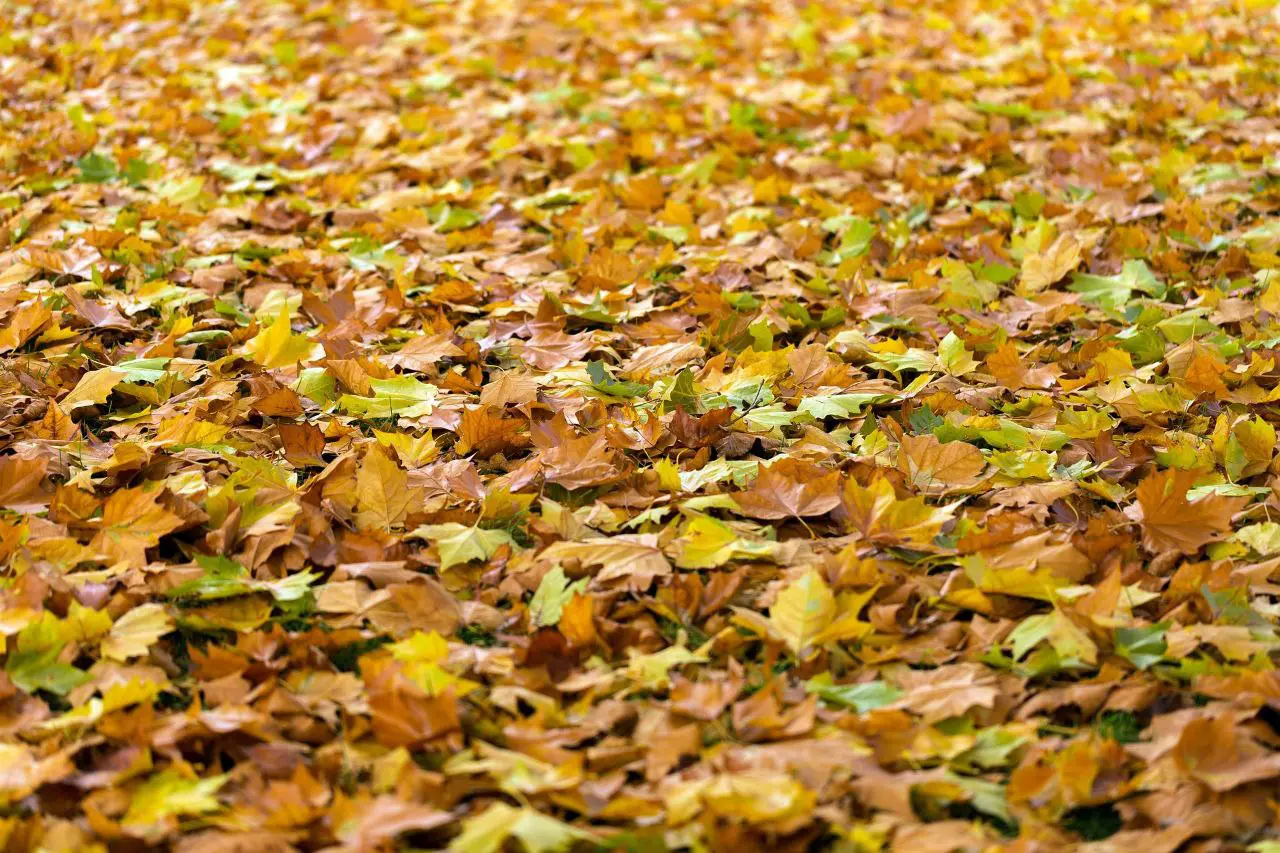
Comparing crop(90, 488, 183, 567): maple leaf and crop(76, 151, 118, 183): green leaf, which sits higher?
crop(76, 151, 118, 183): green leaf

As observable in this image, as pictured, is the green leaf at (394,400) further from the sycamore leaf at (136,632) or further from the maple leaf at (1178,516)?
the maple leaf at (1178,516)

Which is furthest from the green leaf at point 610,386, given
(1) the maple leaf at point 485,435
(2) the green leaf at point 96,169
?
(2) the green leaf at point 96,169

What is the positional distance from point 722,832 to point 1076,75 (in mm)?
4046

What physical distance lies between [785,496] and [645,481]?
0.25 metres

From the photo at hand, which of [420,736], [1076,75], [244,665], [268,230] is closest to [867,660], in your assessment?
[420,736]

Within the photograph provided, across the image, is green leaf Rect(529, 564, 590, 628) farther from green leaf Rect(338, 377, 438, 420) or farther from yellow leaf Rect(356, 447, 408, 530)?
green leaf Rect(338, 377, 438, 420)

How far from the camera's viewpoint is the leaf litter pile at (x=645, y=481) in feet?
5.05

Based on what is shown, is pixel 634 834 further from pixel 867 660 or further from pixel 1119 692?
pixel 1119 692

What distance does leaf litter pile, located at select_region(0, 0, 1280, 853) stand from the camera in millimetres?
1539

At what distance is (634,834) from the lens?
4.74 ft

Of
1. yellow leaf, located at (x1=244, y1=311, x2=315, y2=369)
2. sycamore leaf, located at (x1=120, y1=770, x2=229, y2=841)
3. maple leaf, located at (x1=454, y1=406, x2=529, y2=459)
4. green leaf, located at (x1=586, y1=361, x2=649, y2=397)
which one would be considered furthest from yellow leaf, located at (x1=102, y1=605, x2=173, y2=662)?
green leaf, located at (x1=586, y1=361, x2=649, y2=397)

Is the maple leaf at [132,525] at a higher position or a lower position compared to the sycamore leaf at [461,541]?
higher

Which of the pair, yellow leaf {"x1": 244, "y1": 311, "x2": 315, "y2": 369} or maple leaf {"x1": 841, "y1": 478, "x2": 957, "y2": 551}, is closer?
maple leaf {"x1": 841, "y1": 478, "x2": 957, "y2": 551}

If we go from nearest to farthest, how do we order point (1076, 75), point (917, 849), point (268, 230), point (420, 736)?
1. point (917, 849)
2. point (420, 736)
3. point (268, 230)
4. point (1076, 75)
